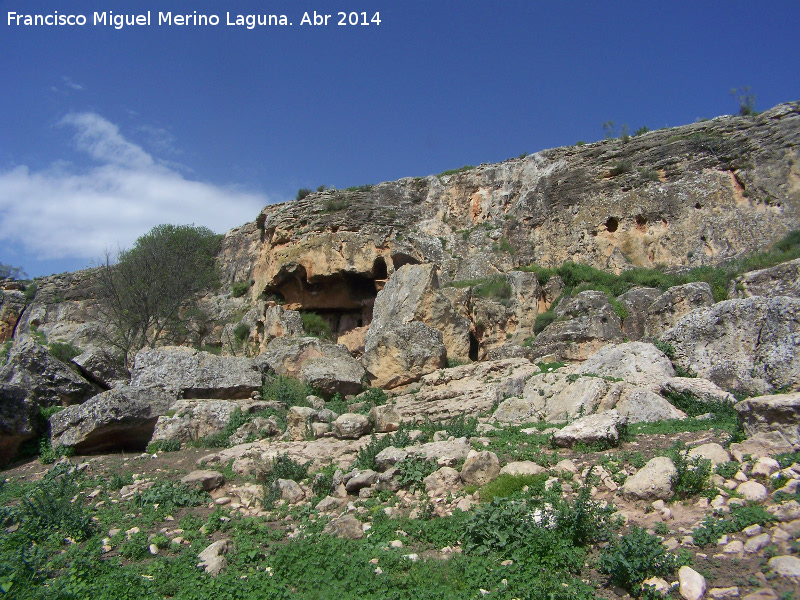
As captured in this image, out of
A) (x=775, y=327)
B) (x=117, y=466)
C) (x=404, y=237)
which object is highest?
(x=404, y=237)

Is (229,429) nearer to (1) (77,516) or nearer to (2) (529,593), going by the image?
(1) (77,516)

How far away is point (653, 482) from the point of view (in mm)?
5414

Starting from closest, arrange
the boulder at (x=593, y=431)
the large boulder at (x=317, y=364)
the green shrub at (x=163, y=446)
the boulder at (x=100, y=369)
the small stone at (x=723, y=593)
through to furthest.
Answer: the small stone at (x=723, y=593) → the boulder at (x=593, y=431) → the green shrub at (x=163, y=446) → the large boulder at (x=317, y=364) → the boulder at (x=100, y=369)

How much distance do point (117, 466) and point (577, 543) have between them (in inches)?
305

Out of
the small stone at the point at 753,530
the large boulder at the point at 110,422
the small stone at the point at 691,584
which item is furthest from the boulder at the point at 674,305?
the large boulder at the point at 110,422

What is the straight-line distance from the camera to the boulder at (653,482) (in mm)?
5336

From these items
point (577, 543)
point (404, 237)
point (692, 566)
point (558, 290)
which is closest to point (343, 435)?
point (577, 543)

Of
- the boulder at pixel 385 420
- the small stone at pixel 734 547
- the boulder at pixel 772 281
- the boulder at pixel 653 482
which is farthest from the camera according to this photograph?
the boulder at pixel 772 281

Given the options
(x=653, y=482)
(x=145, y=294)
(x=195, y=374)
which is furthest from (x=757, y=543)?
(x=145, y=294)

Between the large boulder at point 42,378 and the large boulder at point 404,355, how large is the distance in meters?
6.53

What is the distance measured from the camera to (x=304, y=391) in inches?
518

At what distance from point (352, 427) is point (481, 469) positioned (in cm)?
353

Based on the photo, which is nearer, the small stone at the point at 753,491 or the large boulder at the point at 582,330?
the small stone at the point at 753,491

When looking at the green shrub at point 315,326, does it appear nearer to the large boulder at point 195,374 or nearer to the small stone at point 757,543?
the large boulder at point 195,374
